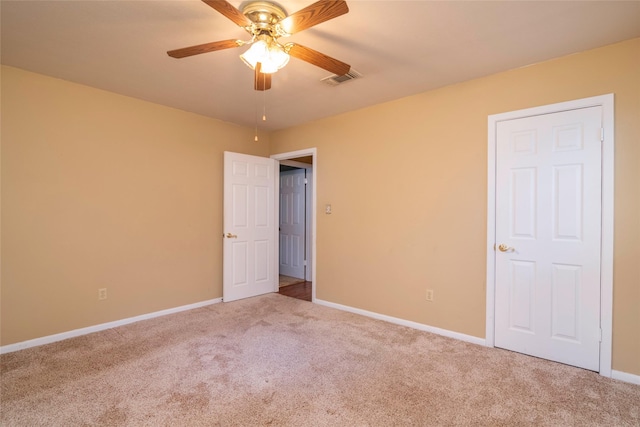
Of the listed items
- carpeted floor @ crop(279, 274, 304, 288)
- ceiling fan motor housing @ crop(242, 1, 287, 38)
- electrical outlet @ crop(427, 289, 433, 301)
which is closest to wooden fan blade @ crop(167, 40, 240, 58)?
ceiling fan motor housing @ crop(242, 1, 287, 38)

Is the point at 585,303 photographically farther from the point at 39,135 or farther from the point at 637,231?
the point at 39,135

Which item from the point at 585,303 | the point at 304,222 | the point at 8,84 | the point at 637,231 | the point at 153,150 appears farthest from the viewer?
the point at 304,222

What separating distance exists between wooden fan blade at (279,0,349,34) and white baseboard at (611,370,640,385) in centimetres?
313

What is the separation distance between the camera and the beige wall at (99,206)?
274cm

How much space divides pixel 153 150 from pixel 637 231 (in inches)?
180

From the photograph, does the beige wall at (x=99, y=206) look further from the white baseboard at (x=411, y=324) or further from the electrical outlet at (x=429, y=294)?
the electrical outlet at (x=429, y=294)

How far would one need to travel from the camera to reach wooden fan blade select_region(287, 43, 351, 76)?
1926 millimetres

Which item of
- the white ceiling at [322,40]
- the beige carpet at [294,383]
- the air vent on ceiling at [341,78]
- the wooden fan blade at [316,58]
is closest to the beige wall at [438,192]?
the white ceiling at [322,40]

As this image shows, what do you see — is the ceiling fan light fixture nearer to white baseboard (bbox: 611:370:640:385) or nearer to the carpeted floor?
white baseboard (bbox: 611:370:640:385)

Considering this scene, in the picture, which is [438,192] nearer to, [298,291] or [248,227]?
[248,227]

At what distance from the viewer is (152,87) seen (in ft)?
10.2

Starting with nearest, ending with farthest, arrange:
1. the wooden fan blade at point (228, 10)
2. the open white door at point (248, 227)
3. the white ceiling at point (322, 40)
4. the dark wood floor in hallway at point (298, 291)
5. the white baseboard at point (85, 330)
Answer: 1. the wooden fan blade at point (228, 10)
2. the white ceiling at point (322, 40)
3. the white baseboard at point (85, 330)
4. the open white door at point (248, 227)
5. the dark wood floor in hallway at point (298, 291)

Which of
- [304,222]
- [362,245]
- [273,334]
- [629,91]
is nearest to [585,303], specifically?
[629,91]

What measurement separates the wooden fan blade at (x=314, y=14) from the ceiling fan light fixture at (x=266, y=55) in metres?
0.14
